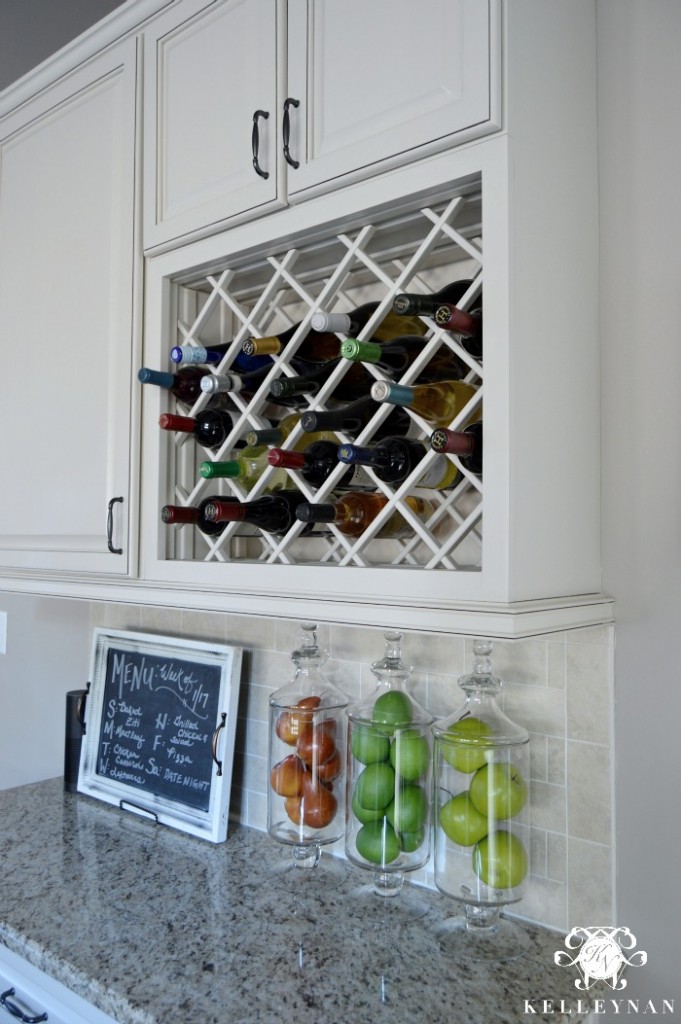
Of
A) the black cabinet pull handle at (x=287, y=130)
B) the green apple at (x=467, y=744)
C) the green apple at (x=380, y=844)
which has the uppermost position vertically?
the black cabinet pull handle at (x=287, y=130)

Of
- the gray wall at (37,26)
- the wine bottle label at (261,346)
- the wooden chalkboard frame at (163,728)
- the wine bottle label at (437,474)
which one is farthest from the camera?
the gray wall at (37,26)

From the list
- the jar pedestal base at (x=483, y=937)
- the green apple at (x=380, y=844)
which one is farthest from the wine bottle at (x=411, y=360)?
the jar pedestal base at (x=483, y=937)

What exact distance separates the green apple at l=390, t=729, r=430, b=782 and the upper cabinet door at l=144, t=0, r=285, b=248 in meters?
0.86

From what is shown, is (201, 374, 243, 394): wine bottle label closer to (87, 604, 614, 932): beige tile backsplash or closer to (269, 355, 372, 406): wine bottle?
(269, 355, 372, 406): wine bottle

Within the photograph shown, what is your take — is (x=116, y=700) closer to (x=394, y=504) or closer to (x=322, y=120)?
(x=394, y=504)

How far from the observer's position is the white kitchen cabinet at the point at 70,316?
4.67ft

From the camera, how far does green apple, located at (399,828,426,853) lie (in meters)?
1.20

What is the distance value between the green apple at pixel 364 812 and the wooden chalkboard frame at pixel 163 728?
1.19 feet

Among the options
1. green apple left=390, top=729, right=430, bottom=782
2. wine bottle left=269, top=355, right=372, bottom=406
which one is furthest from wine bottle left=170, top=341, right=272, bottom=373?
green apple left=390, top=729, right=430, bottom=782

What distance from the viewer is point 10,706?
230cm

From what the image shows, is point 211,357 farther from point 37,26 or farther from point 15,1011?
point 37,26

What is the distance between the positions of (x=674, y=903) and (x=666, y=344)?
29.8 inches

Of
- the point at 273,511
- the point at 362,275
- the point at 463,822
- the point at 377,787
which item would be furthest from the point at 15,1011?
the point at 362,275

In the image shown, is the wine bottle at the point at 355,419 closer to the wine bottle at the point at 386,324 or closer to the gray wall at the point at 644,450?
the wine bottle at the point at 386,324
